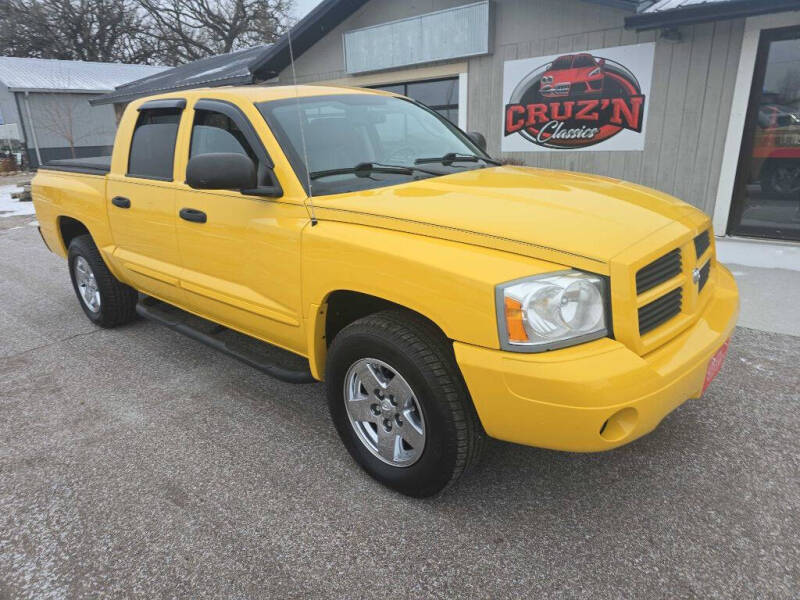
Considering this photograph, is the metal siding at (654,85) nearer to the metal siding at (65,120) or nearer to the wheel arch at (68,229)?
the wheel arch at (68,229)

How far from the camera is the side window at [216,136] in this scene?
3186 mm

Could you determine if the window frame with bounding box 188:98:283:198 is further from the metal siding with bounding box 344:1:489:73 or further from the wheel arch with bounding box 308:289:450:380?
the metal siding with bounding box 344:1:489:73

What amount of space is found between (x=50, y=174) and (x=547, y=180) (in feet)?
15.0

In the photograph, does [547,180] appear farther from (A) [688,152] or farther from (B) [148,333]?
(A) [688,152]

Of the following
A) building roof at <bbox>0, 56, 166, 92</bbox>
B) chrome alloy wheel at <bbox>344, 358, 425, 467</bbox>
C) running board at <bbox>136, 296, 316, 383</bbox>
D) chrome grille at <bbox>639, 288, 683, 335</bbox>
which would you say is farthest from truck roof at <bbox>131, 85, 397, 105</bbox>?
building roof at <bbox>0, 56, 166, 92</bbox>

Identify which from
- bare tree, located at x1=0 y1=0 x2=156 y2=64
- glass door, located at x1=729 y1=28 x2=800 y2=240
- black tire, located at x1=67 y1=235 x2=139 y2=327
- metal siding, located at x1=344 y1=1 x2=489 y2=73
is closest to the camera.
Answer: black tire, located at x1=67 y1=235 x2=139 y2=327

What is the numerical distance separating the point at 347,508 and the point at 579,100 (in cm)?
747

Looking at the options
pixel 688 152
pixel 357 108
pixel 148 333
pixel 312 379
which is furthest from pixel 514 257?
pixel 688 152

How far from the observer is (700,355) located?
2328mm

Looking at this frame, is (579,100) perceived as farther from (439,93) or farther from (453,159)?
(453,159)

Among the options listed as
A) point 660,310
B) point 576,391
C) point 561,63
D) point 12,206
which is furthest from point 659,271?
point 12,206

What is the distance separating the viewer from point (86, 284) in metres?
5.03

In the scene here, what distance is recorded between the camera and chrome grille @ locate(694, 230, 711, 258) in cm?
267

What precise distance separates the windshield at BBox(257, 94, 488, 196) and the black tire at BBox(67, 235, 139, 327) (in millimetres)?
2463
